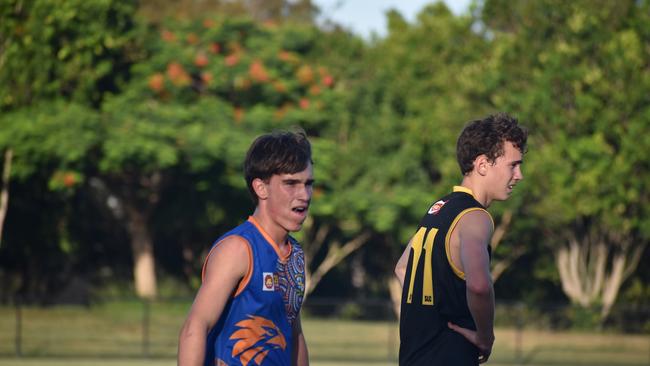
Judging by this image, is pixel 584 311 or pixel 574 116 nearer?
pixel 584 311

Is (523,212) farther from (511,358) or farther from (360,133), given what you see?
(511,358)

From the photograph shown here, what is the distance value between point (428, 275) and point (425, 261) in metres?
0.08

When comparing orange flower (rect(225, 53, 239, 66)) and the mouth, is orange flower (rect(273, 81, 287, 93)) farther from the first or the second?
the mouth

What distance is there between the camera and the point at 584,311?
24797mm

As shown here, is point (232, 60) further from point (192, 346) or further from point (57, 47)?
point (192, 346)

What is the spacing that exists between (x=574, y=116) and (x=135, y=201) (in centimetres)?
1297

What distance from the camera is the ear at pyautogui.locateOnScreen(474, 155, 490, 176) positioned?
554cm

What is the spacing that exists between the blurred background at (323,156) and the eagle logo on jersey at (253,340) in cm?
1863

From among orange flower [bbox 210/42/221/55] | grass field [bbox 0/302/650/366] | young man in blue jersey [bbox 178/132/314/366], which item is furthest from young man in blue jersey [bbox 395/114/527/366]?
orange flower [bbox 210/42/221/55]

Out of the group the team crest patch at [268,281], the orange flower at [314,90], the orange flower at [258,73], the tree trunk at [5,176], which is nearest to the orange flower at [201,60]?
the orange flower at [258,73]

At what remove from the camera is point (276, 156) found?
187 inches

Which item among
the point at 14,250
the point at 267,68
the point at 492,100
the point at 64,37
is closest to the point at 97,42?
the point at 64,37

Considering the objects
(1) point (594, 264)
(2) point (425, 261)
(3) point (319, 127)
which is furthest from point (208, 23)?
(2) point (425, 261)

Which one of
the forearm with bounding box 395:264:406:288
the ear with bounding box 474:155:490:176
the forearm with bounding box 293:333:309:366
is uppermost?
the ear with bounding box 474:155:490:176
